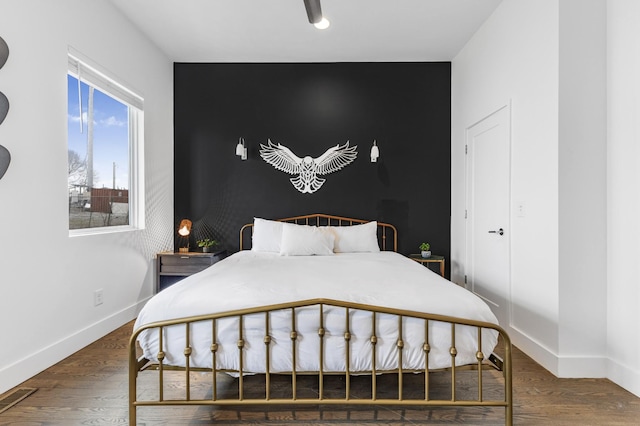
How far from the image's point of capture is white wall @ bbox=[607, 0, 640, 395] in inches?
89.8

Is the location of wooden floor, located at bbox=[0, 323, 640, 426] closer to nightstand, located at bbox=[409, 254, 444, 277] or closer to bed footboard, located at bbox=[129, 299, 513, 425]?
bed footboard, located at bbox=[129, 299, 513, 425]

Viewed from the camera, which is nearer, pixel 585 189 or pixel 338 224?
pixel 585 189

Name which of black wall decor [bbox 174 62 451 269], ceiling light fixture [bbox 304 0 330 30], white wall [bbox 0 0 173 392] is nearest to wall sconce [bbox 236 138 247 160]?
black wall decor [bbox 174 62 451 269]

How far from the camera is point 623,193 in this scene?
7.78 feet

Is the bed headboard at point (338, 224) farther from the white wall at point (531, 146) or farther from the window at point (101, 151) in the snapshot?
the white wall at point (531, 146)

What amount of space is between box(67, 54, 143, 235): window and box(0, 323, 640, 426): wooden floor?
1.33 m

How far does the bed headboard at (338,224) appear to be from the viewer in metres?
4.50

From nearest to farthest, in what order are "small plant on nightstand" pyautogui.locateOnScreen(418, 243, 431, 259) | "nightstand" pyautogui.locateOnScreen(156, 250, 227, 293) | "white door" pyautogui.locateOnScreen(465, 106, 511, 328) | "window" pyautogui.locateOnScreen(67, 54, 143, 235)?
1. "window" pyautogui.locateOnScreen(67, 54, 143, 235)
2. "white door" pyautogui.locateOnScreen(465, 106, 511, 328)
3. "nightstand" pyautogui.locateOnScreen(156, 250, 227, 293)
4. "small plant on nightstand" pyautogui.locateOnScreen(418, 243, 431, 259)

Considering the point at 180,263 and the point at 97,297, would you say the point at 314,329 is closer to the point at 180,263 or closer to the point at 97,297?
the point at 97,297

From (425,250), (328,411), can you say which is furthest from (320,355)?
(425,250)

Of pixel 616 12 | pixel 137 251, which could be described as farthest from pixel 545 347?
pixel 137 251

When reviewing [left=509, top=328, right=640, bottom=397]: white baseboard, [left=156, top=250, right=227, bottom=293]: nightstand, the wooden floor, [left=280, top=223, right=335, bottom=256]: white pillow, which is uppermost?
[left=280, top=223, right=335, bottom=256]: white pillow

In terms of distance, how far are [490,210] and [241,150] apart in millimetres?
2643

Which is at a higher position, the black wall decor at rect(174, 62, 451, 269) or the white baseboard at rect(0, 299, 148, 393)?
the black wall decor at rect(174, 62, 451, 269)
